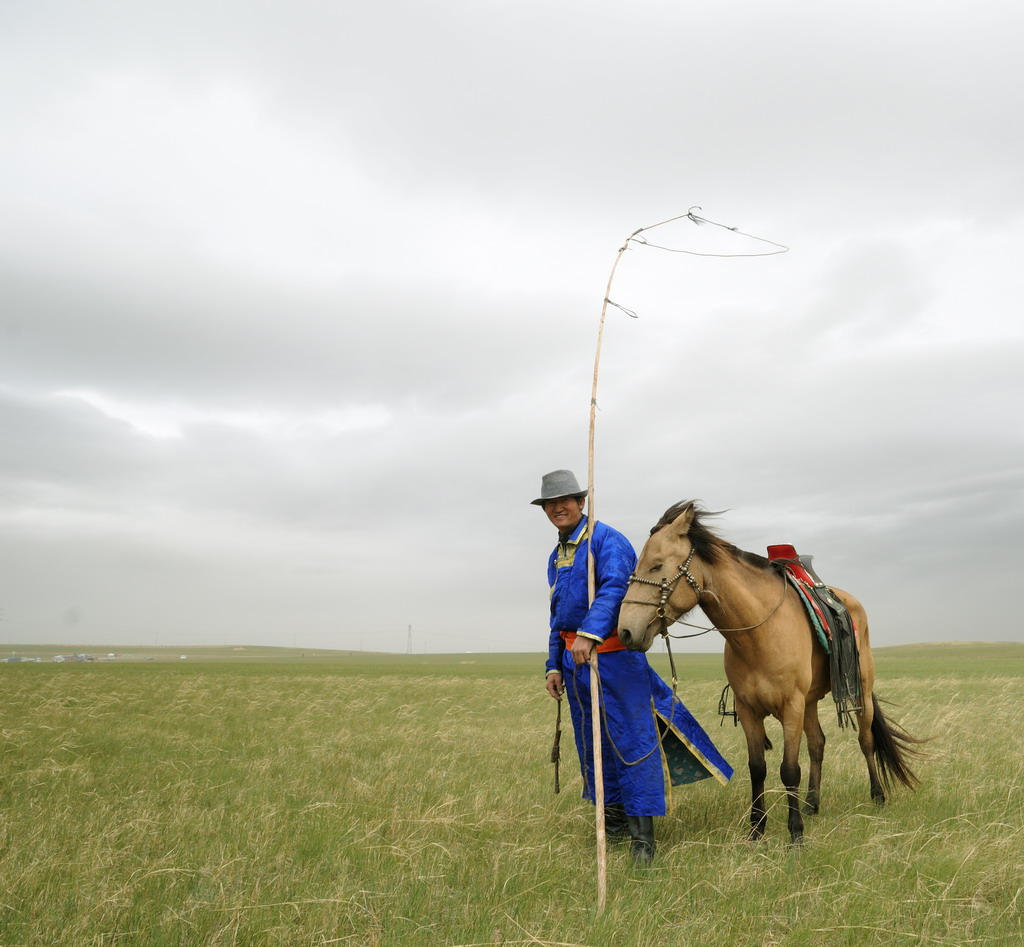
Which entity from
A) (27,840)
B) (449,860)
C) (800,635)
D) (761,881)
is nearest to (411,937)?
(449,860)

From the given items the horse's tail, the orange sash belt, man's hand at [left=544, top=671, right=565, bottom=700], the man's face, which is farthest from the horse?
the horse's tail

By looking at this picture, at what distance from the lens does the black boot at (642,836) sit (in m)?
5.42

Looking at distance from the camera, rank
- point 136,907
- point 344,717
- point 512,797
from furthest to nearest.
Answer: point 344,717, point 512,797, point 136,907

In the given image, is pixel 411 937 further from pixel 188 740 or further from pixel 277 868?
pixel 188 740

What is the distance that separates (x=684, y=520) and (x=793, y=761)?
210cm

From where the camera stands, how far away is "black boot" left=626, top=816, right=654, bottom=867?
5418 millimetres

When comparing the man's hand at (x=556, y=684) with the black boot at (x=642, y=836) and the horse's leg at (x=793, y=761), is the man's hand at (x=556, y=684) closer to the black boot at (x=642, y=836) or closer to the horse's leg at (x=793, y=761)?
the black boot at (x=642, y=836)

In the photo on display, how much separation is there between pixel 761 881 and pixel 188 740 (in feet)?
32.7

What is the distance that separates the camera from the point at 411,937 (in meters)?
3.91

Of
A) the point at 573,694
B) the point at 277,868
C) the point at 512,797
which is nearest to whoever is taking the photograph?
the point at 277,868

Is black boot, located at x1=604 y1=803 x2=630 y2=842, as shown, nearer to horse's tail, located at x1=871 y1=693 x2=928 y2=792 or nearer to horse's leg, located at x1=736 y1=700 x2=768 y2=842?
horse's leg, located at x1=736 y1=700 x2=768 y2=842

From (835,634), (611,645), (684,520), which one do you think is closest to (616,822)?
(611,645)

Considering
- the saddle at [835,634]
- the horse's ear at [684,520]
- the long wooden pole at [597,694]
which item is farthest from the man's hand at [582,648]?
the saddle at [835,634]

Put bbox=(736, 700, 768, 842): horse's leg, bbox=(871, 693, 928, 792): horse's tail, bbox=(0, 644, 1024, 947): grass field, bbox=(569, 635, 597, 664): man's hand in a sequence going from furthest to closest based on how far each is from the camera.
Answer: bbox=(871, 693, 928, 792): horse's tail < bbox=(736, 700, 768, 842): horse's leg < bbox=(569, 635, 597, 664): man's hand < bbox=(0, 644, 1024, 947): grass field
